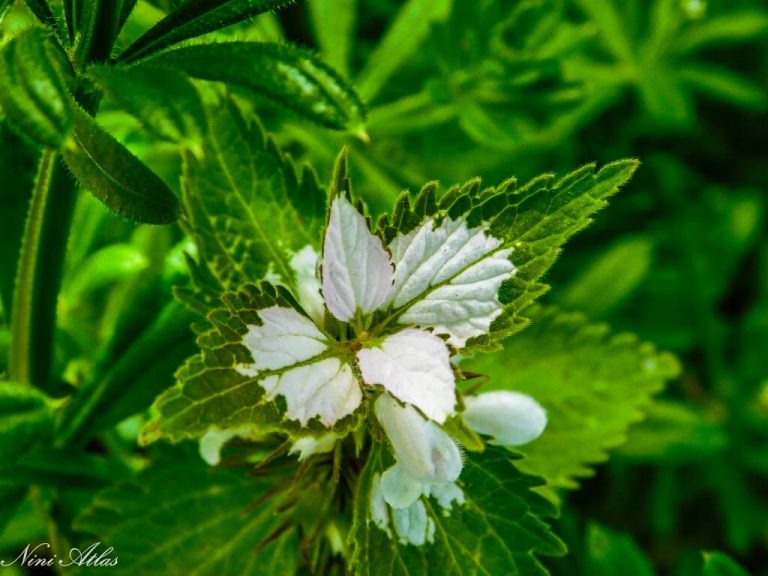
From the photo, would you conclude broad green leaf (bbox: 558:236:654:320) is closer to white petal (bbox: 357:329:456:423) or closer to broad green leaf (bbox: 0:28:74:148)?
white petal (bbox: 357:329:456:423)

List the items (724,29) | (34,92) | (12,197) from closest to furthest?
(34,92)
(12,197)
(724,29)

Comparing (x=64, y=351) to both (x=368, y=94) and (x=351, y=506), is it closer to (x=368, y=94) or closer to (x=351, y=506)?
(x=351, y=506)

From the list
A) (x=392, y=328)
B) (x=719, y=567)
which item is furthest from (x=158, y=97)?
(x=719, y=567)

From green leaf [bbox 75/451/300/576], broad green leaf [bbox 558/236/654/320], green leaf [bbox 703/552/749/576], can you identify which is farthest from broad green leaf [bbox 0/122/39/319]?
broad green leaf [bbox 558/236/654/320]

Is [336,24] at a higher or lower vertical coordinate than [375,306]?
higher

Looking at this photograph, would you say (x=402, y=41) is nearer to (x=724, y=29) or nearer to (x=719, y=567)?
(x=724, y=29)
